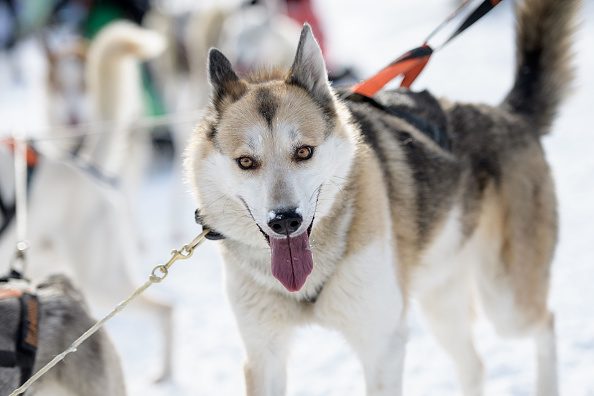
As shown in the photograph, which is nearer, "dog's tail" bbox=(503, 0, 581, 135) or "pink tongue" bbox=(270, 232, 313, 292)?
"pink tongue" bbox=(270, 232, 313, 292)

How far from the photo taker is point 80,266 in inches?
146

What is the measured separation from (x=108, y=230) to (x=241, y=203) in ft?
5.43

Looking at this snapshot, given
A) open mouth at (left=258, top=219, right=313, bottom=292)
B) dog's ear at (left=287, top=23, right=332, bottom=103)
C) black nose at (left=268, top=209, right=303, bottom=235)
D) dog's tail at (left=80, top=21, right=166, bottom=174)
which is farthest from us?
dog's tail at (left=80, top=21, right=166, bottom=174)

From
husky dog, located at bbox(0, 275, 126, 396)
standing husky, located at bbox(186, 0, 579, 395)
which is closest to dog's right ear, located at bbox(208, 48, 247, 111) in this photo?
standing husky, located at bbox(186, 0, 579, 395)

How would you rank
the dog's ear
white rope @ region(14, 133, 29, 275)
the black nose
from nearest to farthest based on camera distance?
the black nose, the dog's ear, white rope @ region(14, 133, 29, 275)

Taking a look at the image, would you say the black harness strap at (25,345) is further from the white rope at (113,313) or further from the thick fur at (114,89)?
the thick fur at (114,89)

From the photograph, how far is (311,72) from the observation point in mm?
2445

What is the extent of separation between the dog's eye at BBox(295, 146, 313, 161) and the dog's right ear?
1.00 ft

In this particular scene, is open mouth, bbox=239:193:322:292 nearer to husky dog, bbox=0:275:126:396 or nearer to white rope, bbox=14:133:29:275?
husky dog, bbox=0:275:126:396

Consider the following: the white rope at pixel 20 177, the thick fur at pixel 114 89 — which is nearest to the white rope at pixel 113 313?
the white rope at pixel 20 177

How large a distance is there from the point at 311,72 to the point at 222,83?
284 mm

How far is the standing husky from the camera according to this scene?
7.50 ft

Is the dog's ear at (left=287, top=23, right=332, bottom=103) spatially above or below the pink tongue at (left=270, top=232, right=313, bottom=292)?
above

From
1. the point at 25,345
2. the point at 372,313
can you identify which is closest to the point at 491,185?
the point at 372,313
